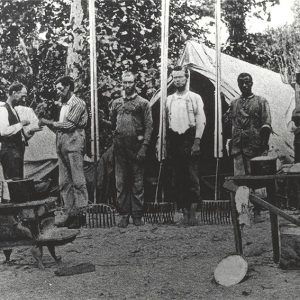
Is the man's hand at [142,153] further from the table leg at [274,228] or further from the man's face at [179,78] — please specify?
the table leg at [274,228]

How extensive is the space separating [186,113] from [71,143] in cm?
157

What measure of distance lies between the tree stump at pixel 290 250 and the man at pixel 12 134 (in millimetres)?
4188

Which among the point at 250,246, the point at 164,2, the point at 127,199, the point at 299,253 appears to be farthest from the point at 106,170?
the point at 299,253

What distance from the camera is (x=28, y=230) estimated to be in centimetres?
538

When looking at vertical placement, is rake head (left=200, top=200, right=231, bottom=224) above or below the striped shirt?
below

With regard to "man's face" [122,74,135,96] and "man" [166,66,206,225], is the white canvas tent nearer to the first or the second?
"man" [166,66,206,225]

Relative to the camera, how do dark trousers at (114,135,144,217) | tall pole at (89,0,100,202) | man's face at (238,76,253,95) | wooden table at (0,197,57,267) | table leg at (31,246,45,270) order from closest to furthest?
wooden table at (0,197,57,267) → table leg at (31,246,45,270) → man's face at (238,76,253,95) → dark trousers at (114,135,144,217) → tall pole at (89,0,100,202)

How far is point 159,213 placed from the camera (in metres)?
8.02

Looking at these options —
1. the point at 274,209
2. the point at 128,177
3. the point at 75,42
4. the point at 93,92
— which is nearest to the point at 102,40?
the point at 75,42

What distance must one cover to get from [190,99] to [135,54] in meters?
4.29

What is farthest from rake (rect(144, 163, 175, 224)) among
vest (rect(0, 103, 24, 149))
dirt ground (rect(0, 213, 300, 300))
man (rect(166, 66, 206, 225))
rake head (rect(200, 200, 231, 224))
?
vest (rect(0, 103, 24, 149))

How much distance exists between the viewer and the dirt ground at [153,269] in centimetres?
438

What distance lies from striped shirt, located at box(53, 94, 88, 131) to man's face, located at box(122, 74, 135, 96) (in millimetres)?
601

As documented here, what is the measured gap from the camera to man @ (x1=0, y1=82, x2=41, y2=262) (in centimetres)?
791
